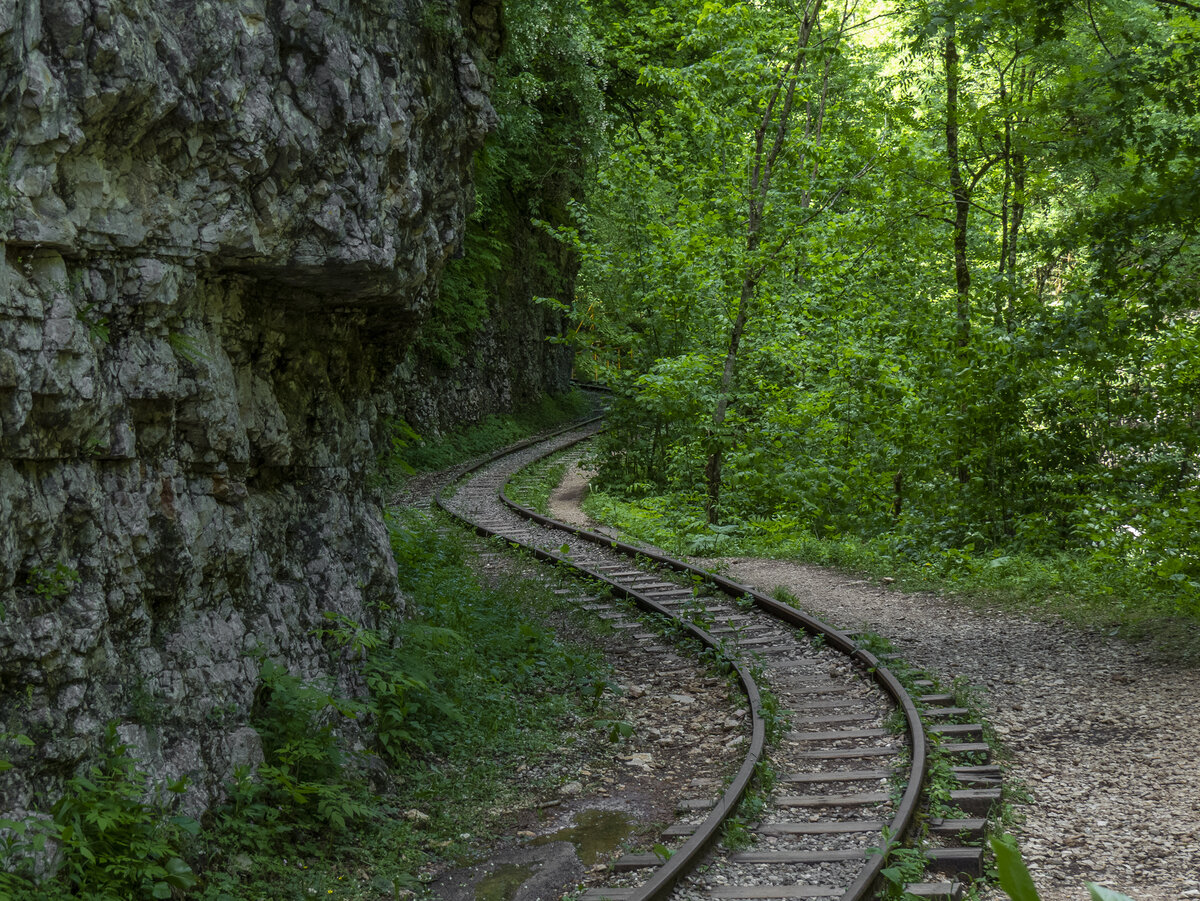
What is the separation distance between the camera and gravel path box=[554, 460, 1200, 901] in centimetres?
593

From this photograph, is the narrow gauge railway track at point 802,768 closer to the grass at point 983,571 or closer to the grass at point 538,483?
the grass at point 983,571

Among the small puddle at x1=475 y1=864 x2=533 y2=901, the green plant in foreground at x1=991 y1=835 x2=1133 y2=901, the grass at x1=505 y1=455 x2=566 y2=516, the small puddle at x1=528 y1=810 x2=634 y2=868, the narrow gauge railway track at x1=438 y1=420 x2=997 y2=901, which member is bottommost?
the small puddle at x1=475 y1=864 x2=533 y2=901

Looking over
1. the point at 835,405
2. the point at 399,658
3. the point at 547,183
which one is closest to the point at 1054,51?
the point at 835,405

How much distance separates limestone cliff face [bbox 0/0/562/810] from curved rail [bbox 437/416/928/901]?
3020 mm

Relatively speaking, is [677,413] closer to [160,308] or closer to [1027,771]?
[1027,771]

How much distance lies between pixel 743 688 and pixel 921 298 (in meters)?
11.4

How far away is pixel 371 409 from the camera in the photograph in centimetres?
1044

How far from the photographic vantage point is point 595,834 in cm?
677

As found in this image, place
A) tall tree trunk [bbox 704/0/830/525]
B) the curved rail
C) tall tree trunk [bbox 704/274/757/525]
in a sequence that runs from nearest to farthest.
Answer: the curved rail → tall tree trunk [bbox 704/0/830/525] → tall tree trunk [bbox 704/274/757/525]

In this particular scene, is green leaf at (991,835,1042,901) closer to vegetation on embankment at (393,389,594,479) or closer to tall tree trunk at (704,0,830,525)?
tall tree trunk at (704,0,830,525)

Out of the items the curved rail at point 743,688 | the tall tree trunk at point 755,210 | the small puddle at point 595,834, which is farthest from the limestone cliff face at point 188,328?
the tall tree trunk at point 755,210

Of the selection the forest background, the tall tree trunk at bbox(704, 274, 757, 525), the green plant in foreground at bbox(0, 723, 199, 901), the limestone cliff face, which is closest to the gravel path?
the forest background

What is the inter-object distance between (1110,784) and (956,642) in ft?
12.6

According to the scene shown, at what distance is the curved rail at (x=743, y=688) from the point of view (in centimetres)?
568
